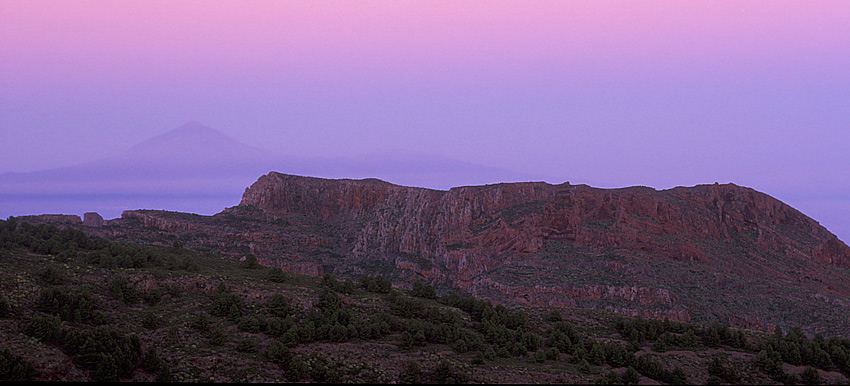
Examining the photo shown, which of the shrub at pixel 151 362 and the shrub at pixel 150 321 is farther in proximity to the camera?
the shrub at pixel 150 321

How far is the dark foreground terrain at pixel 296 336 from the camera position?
1078 inches

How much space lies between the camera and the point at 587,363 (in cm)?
3275

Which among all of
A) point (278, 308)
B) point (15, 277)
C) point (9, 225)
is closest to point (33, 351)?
point (15, 277)

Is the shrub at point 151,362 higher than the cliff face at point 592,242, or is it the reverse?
the cliff face at point 592,242

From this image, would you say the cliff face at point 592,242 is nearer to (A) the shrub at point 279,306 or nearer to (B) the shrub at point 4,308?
(A) the shrub at point 279,306

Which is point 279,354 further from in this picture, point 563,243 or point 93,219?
point 93,219

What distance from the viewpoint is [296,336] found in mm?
32156

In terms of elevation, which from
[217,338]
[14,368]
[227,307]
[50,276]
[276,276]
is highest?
[276,276]

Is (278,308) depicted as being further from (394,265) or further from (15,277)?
(394,265)

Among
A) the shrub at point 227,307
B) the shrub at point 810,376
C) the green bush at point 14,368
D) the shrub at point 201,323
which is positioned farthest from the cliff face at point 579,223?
the green bush at point 14,368

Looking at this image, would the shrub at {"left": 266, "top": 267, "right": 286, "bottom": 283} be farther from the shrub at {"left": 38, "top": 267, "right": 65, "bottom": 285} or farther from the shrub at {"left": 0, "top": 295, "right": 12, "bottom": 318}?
the shrub at {"left": 0, "top": 295, "right": 12, "bottom": 318}

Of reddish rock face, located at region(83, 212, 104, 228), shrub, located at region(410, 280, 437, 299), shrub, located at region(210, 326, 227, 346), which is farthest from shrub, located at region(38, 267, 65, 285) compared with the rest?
reddish rock face, located at region(83, 212, 104, 228)

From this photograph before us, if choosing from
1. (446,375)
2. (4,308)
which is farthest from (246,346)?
(4,308)

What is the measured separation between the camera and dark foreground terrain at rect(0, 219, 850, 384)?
89.9ft
